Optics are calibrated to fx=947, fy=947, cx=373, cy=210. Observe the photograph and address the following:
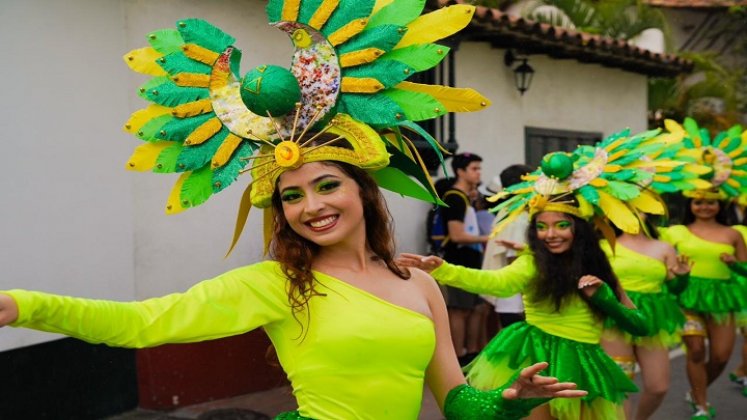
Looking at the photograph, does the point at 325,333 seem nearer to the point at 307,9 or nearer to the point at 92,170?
the point at 307,9

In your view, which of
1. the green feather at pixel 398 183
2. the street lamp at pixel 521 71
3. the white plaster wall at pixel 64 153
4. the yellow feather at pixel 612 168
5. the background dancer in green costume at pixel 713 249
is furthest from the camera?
the street lamp at pixel 521 71

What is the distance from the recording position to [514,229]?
7.63 meters

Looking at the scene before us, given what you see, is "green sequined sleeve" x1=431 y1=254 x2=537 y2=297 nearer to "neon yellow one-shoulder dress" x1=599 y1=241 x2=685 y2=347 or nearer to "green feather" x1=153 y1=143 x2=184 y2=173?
"neon yellow one-shoulder dress" x1=599 y1=241 x2=685 y2=347

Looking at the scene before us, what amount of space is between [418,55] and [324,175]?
0.51 metres

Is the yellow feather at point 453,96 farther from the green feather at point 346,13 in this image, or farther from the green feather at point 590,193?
the green feather at point 590,193

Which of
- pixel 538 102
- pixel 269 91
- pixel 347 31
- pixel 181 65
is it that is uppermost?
pixel 538 102

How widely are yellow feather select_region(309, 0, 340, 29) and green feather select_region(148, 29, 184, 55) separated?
17.6 inches

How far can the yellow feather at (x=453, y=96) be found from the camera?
3.16 meters

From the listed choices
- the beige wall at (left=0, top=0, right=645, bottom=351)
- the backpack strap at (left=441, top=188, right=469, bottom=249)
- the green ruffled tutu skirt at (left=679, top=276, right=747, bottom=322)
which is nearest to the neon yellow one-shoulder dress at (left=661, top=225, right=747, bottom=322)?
the green ruffled tutu skirt at (left=679, top=276, right=747, bottom=322)

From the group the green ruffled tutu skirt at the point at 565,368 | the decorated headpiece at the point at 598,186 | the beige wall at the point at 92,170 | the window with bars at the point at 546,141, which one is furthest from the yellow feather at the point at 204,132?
the window with bars at the point at 546,141

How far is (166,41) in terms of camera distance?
10.4ft

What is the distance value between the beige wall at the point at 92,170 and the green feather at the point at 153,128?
3.05 metres

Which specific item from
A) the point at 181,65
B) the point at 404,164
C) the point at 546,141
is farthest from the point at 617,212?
the point at 546,141

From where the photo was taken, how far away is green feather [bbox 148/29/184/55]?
3154 millimetres
